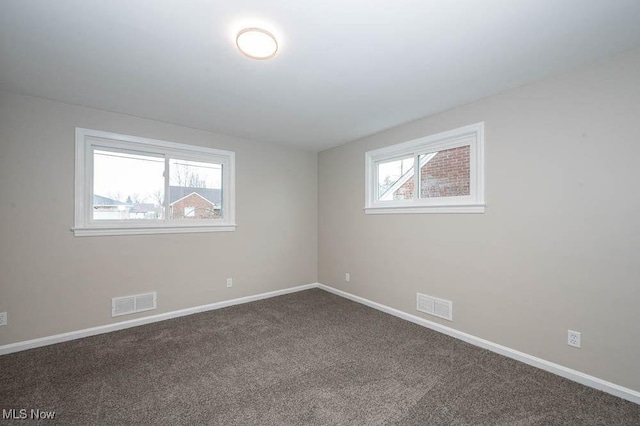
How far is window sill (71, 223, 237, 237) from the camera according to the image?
3016mm

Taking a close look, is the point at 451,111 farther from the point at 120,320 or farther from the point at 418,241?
the point at 120,320

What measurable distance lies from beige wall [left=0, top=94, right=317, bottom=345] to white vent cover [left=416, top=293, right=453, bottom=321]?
2.28m

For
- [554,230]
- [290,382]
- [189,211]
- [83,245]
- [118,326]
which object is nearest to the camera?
[290,382]

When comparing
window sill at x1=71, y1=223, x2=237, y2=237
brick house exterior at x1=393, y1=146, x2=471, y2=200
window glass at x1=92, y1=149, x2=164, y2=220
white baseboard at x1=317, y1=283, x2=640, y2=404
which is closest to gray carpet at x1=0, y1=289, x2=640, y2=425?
white baseboard at x1=317, y1=283, x2=640, y2=404

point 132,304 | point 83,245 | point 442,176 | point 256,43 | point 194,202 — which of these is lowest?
point 132,304

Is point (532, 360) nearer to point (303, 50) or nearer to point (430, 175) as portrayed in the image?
point (430, 175)

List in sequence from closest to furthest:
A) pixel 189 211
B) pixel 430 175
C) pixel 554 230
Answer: pixel 554 230, pixel 430 175, pixel 189 211

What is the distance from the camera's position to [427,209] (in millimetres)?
3289

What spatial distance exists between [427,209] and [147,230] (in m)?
3.36

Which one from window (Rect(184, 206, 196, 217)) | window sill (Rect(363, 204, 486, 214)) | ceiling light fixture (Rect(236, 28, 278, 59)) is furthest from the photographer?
window (Rect(184, 206, 196, 217))

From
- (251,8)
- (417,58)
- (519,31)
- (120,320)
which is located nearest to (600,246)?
(519,31)

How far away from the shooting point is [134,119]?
3297 mm

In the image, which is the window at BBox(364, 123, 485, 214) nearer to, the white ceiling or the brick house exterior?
the brick house exterior

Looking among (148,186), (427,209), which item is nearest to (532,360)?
(427,209)
